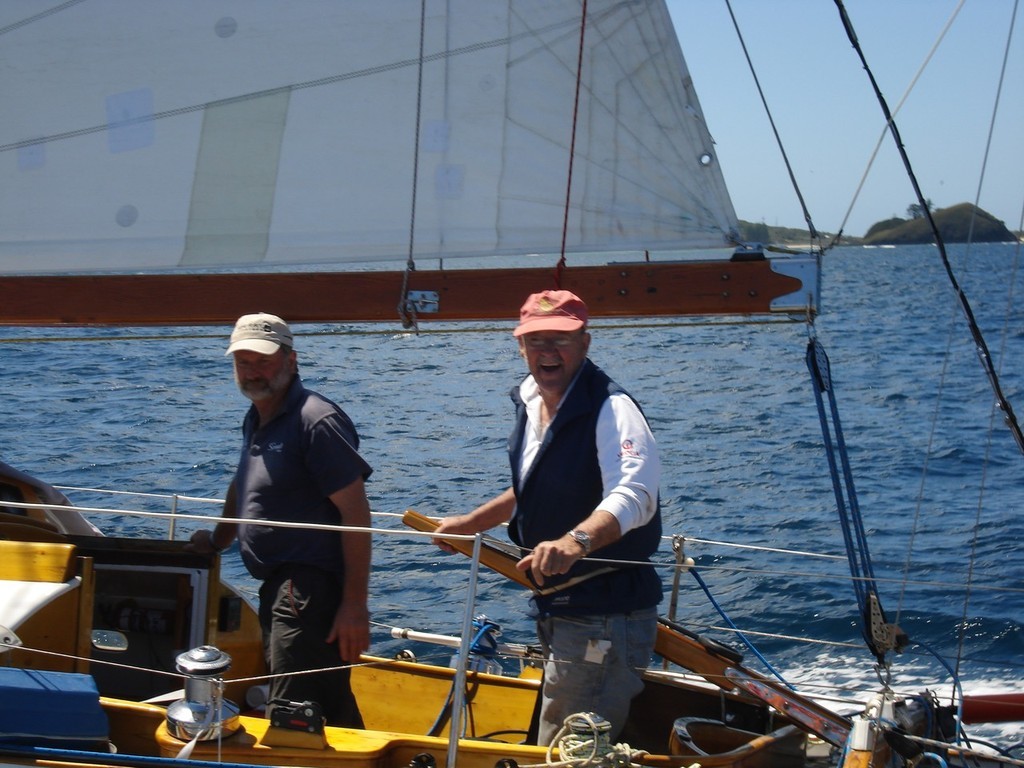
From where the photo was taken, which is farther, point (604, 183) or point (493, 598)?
point (493, 598)

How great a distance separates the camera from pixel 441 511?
1024cm

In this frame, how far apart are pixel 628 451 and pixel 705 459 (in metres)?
10.3

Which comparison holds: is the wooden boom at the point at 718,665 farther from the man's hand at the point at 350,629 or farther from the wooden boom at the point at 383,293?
the wooden boom at the point at 383,293

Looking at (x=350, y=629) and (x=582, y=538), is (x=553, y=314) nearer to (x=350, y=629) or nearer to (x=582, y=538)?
(x=582, y=538)

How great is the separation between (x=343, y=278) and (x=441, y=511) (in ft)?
17.6

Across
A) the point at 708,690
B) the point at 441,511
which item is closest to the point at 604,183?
the point at 708,690

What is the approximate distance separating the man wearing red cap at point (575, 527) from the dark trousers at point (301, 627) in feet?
2.19

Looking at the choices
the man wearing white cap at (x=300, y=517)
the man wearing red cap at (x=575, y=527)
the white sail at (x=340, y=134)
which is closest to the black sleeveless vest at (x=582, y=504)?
the man wearing red cap at (x=575, y=527)

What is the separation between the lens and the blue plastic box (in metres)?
3.36

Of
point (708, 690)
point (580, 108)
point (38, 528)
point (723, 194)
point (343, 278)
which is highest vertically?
point (580, 108)

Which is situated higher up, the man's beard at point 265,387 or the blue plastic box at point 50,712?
the man's beard at point 265,387

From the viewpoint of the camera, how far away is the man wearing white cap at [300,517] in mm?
3678

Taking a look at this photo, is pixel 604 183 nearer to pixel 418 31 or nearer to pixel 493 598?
pixel 418 31

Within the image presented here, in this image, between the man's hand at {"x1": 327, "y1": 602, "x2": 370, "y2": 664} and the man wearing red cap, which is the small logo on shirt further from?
the man's hand at {"x1": 327, "y1": 602, "x2": 370, "y2": 664}
